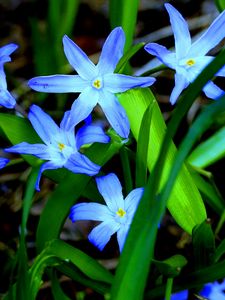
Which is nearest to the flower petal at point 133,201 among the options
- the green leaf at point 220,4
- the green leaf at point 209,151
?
the green leaf at point 209,151

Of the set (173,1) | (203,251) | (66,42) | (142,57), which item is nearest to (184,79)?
(66,42)

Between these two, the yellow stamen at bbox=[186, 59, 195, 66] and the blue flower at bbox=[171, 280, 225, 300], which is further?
the blue flower at bbox=[171, 280, 225, 300]

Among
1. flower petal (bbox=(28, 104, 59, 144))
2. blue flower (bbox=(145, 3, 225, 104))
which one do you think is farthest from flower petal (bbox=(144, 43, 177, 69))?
flower petal (bbox=(28, 104, 59, 144))

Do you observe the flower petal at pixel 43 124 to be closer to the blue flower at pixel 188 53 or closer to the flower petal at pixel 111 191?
the flower petal at pixel 111 191

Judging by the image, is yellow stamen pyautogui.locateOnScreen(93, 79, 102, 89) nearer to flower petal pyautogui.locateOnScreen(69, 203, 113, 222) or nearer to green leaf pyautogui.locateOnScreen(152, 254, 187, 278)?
flower petal pyautogui.locateOnScreen(69, 203, 113, 222)

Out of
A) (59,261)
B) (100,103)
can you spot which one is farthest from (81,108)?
(59,261)

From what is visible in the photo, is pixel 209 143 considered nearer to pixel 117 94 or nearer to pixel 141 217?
pixel 117 94
